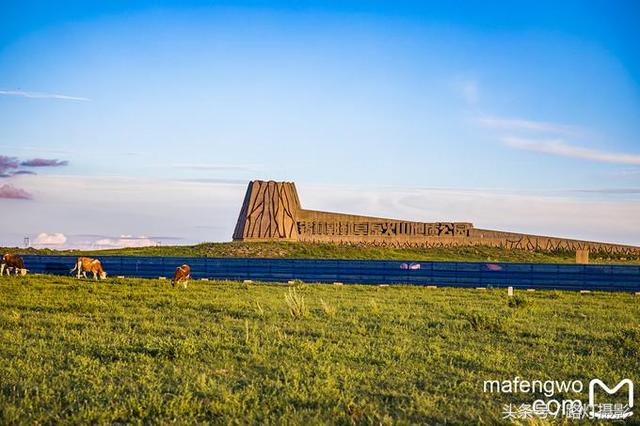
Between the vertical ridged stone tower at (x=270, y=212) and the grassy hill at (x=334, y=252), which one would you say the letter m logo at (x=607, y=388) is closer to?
the grassy hill at (x=334, y=252)

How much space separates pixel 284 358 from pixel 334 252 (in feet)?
202

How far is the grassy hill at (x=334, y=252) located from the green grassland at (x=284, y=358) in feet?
163

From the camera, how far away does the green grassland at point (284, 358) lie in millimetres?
8609

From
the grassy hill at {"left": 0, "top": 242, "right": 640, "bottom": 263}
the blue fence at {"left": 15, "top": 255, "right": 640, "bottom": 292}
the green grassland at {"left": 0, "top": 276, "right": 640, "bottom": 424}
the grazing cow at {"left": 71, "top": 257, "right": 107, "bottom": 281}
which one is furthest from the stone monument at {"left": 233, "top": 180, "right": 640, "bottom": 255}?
the green grassland at {"left": 0, "top": 276, "right": 640, "bottom": 424}

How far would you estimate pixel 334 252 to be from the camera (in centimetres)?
7312

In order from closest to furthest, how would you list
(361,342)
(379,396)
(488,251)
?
(379,396) → (361,342) → (488,251)

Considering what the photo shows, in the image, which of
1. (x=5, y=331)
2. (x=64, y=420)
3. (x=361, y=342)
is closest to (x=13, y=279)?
(x=5, y=331)

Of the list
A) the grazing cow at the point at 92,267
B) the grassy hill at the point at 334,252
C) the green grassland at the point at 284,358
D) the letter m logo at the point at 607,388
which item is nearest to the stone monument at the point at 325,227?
the grassy hill at the point at 334,252

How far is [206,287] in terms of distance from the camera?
90.5 ft

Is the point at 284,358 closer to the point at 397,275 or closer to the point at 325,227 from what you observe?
the point at 397,275

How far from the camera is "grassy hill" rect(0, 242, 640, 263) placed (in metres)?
70.8

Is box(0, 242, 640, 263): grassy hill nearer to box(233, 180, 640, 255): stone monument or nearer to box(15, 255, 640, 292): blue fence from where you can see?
box(233, 180, 640, 255): stone monument

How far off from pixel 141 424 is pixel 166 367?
9.57 ft

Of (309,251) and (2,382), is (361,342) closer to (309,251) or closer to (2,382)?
(2,382)
